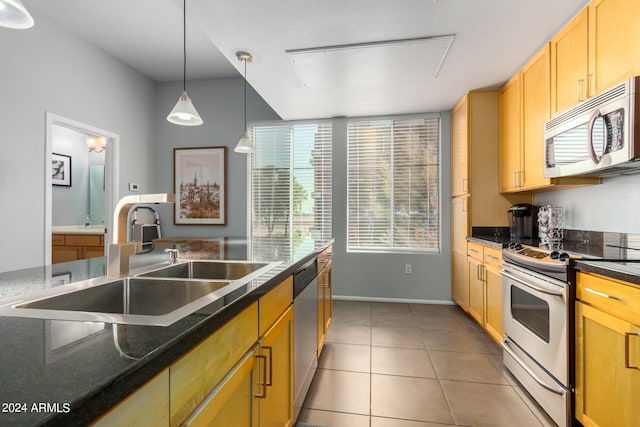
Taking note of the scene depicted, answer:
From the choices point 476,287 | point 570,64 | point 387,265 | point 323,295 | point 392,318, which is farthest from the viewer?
point 387,265

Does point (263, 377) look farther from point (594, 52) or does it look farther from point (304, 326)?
point (594, 52)

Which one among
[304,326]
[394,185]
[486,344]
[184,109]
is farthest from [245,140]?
[486,344]

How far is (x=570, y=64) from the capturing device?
2.12 metres

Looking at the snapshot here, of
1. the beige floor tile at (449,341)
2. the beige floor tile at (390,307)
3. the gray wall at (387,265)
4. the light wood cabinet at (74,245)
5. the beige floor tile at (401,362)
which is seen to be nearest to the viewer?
the beige floor tile at (401,362)

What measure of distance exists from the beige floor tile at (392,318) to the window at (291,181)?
1.24 m

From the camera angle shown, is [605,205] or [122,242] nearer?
[122,242]

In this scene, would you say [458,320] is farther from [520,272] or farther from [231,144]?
[231,144]

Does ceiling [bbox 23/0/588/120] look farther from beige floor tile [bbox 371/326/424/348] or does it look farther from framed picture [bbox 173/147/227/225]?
beige floor tile [bbox 371/326/424/348]

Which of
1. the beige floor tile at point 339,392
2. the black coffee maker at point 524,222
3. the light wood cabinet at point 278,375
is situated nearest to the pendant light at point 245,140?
the light wood cabinet at point 278,375

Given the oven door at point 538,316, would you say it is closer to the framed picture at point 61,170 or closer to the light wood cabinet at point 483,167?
the light wood cabinet at point 483,167

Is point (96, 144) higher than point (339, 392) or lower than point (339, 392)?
higher

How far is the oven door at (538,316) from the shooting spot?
1.64 metres

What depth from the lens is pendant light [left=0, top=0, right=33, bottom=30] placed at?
0.97 m

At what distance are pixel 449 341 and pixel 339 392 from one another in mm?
1293
